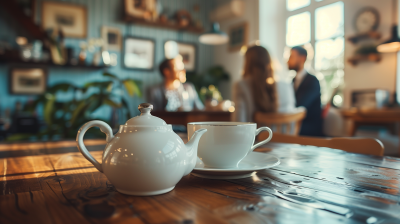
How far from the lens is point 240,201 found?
0.40m

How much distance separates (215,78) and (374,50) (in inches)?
108

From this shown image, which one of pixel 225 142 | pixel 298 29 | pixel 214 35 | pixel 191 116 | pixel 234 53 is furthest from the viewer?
pixel 234 53

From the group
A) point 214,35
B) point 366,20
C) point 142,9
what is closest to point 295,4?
point 366,20

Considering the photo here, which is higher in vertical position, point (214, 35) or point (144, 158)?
point (214, 35)

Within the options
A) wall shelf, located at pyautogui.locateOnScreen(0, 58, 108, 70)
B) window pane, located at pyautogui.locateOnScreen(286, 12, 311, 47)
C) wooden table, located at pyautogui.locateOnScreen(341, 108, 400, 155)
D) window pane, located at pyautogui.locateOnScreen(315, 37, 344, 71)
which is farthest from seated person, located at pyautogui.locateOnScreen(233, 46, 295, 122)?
wall shelf, located at pyautogui.locateOnScreen(0, 58, 108, 70)

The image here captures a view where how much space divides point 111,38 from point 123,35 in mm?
230

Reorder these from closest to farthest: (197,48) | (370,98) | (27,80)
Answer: (370,98), (27,80), (197,48)

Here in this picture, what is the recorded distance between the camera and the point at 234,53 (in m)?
5.35

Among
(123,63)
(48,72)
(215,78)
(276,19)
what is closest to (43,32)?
(48,72)

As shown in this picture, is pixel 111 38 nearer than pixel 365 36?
No

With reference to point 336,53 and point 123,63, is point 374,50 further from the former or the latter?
point 123,63

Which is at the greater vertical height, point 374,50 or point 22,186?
point 374,50

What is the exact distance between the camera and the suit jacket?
2.83m

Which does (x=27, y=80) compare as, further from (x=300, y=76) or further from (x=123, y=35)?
(x=300, y=76)
